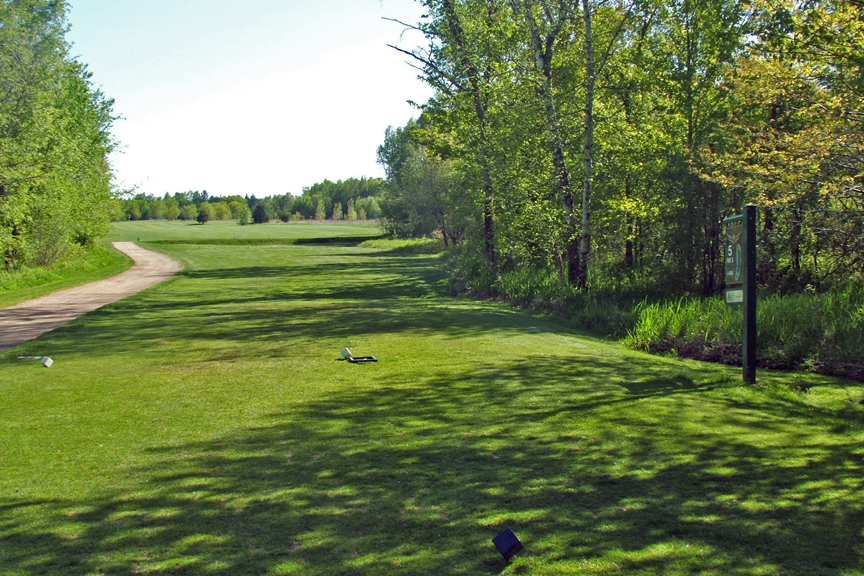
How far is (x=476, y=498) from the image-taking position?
4.82 m

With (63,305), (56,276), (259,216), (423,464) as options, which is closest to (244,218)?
(259,216)

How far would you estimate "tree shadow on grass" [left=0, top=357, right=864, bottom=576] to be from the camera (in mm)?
3963

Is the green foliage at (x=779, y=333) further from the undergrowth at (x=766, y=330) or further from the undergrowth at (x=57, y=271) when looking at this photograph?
the undergrowth at (x=57, y=271)

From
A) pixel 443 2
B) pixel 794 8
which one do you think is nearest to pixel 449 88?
pixel 443 2

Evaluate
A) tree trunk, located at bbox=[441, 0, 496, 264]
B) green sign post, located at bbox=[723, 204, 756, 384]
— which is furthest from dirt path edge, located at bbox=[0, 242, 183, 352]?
tree trunk, located at bbox=[441, 0, 496, 264]

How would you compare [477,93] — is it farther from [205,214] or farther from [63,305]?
[205,214]

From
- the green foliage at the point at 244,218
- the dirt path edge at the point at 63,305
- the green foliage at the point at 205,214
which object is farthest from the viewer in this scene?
the green foliage at the point at 205,214

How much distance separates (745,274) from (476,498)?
17.0 feet

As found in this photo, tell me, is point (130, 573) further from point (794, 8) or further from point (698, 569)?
point (794, 8)

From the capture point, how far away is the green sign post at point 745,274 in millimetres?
8266

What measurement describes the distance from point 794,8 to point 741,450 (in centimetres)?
985

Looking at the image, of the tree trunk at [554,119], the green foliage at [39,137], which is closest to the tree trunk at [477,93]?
the tree trunk at [554,119]

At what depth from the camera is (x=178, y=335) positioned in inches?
522

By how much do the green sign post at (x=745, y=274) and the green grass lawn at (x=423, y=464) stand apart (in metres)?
0.46
